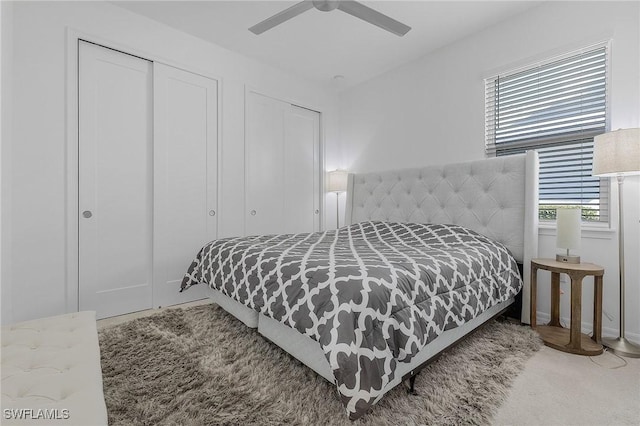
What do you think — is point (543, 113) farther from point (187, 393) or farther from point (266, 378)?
point (187, 393)

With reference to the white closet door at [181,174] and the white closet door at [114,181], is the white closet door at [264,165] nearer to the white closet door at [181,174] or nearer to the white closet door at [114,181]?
the white closet door at [181,174]

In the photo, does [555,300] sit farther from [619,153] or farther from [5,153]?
[5,153]

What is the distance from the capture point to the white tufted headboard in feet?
7.68

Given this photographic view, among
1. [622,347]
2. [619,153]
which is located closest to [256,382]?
[622,347]

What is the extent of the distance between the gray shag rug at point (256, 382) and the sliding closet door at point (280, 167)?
170 cm

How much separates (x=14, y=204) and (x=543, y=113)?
416 cm

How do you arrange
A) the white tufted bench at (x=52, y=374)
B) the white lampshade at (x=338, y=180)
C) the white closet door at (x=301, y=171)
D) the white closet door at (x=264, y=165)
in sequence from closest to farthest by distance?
1. the white tufted bench at (x=52, y=374)
2. the white closet door at (x=264, y=165)
3. the white closet door at (x=301, y=171)
4. the white lampshade at (x=338, y=180)

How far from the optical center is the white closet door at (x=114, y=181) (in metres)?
2.50

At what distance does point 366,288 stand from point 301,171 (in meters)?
2.94

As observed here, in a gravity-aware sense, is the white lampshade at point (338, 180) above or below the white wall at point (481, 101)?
below

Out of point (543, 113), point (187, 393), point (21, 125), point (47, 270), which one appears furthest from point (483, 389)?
point (21, 125)

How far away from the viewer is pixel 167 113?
9.56 feet

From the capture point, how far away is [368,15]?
2.03 m

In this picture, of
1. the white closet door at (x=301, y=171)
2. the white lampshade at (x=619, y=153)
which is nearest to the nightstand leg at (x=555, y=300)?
the white lampshade at (x=619, y=153)
